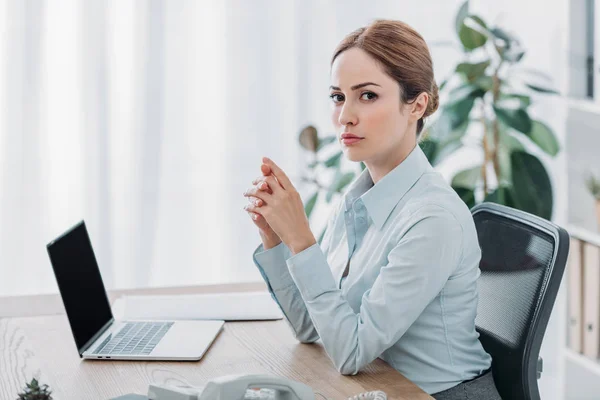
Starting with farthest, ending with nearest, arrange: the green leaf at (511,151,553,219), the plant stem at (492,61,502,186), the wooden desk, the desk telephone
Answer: the plant stem at (492,61,502,186)
the green leaf at (511,151,553,219)
the wooden desk
the desk telephone

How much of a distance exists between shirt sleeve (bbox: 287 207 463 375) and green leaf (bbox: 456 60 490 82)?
1362mm

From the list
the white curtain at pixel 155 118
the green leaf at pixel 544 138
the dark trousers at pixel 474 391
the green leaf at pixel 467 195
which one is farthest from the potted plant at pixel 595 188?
the dark trousers at pixel 474 391

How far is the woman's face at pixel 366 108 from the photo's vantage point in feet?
4.94

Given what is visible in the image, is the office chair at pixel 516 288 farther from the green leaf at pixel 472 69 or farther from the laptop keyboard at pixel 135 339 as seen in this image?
the green leaf at pixel 472 69

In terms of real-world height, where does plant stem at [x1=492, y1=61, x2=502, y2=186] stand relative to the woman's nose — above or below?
below

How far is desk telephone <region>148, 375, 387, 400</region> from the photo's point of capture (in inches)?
44.4

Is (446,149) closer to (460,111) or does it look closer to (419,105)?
(460,111)

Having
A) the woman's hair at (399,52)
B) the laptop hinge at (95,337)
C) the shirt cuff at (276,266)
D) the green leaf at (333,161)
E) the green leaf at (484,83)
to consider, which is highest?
the woman's hair at (399,52)

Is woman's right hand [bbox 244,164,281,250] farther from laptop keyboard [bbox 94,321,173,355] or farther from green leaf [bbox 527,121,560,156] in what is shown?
green leaf [bbox 527,121,560,156]

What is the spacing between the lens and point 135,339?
5.10ft

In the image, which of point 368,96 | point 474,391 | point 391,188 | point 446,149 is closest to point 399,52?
point 368,96

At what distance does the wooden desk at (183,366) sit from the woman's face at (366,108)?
1.29ft

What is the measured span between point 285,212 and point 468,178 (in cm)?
143

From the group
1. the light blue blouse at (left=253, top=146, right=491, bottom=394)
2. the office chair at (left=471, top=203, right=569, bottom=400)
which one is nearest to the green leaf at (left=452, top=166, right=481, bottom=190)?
the office chair at (left=471, top=203, right=569, bottom=400)
